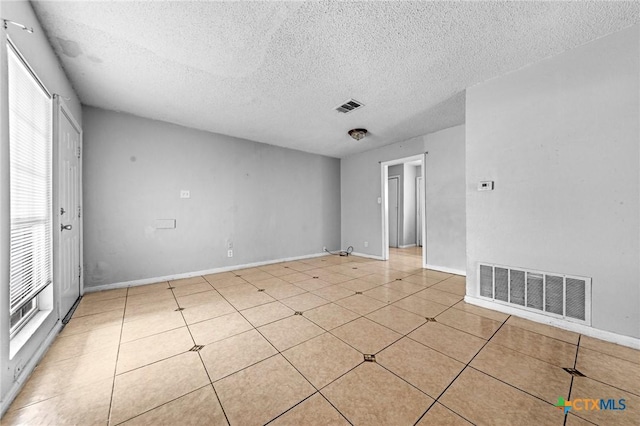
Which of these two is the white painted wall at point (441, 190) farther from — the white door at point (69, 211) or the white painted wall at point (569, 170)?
the white door at point (69, 211)

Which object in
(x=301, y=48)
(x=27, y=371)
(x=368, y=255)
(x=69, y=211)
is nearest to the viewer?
(x=27, y=371)

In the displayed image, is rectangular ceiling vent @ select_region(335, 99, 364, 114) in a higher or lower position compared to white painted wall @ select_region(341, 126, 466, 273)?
higher

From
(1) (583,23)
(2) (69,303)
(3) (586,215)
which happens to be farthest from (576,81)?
(2) (69,303)

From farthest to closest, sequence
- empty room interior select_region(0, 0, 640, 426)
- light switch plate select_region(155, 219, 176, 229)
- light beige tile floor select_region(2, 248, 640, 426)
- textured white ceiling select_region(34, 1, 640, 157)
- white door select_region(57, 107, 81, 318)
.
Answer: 1. light switch plate select_region(155, 219, 176, 229)
2. white door select_region(57, 107, 81, 318)
3. textured white ceiling select_region(34, 1, 640, 157)
4. empty room interior select_region(0, 0, 640, 426)
5. light beige tile floor select_region(2, 248, 640, 426)

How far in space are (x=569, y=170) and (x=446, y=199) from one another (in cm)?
223

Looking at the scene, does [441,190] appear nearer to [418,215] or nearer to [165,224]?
[418,215]

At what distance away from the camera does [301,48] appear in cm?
224

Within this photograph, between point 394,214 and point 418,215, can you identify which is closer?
point 394,214

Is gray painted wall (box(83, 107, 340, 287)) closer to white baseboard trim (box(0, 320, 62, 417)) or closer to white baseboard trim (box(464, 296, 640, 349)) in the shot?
white baseboard trim (box(0, 320, 62, 417))

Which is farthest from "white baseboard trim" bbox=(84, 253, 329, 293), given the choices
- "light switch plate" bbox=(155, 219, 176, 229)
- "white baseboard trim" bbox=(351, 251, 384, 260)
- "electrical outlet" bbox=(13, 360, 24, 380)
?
"electrical outlet" bbox=(13, 360, 24, 380)

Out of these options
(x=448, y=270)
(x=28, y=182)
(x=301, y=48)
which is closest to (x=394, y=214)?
(x=448, y=270)

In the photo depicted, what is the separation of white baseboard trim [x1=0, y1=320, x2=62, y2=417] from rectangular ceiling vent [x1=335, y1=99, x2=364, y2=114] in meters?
3.99

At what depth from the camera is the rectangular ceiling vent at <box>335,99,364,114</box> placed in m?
3.36

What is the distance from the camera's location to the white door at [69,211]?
2.45 meters
